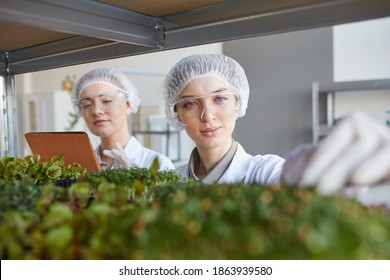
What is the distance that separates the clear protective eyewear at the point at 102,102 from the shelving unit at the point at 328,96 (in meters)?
2.28

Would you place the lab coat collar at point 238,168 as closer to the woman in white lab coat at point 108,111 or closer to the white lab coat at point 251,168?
the white lab coat at point 251,168

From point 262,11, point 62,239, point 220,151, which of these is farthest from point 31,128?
point 62,239

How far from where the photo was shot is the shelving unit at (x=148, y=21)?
0.92 metres

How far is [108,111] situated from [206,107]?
2.43 feet

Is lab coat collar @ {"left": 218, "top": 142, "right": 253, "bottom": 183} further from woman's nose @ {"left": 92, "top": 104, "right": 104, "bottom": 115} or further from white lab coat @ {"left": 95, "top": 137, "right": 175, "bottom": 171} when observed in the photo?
woman's nose @ {"left": 92, "top": 104, "right": 104, "bottom": 115}

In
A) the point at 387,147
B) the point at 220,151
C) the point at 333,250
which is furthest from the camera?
the point at 220,151

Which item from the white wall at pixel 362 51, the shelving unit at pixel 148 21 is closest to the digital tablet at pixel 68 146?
the shelving unit at pixel 148 21

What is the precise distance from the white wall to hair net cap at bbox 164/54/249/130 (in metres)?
2.85

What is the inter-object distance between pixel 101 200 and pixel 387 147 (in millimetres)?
432

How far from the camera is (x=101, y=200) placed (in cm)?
60

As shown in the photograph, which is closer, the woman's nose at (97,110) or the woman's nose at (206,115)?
the woman's nose at (206,115)
